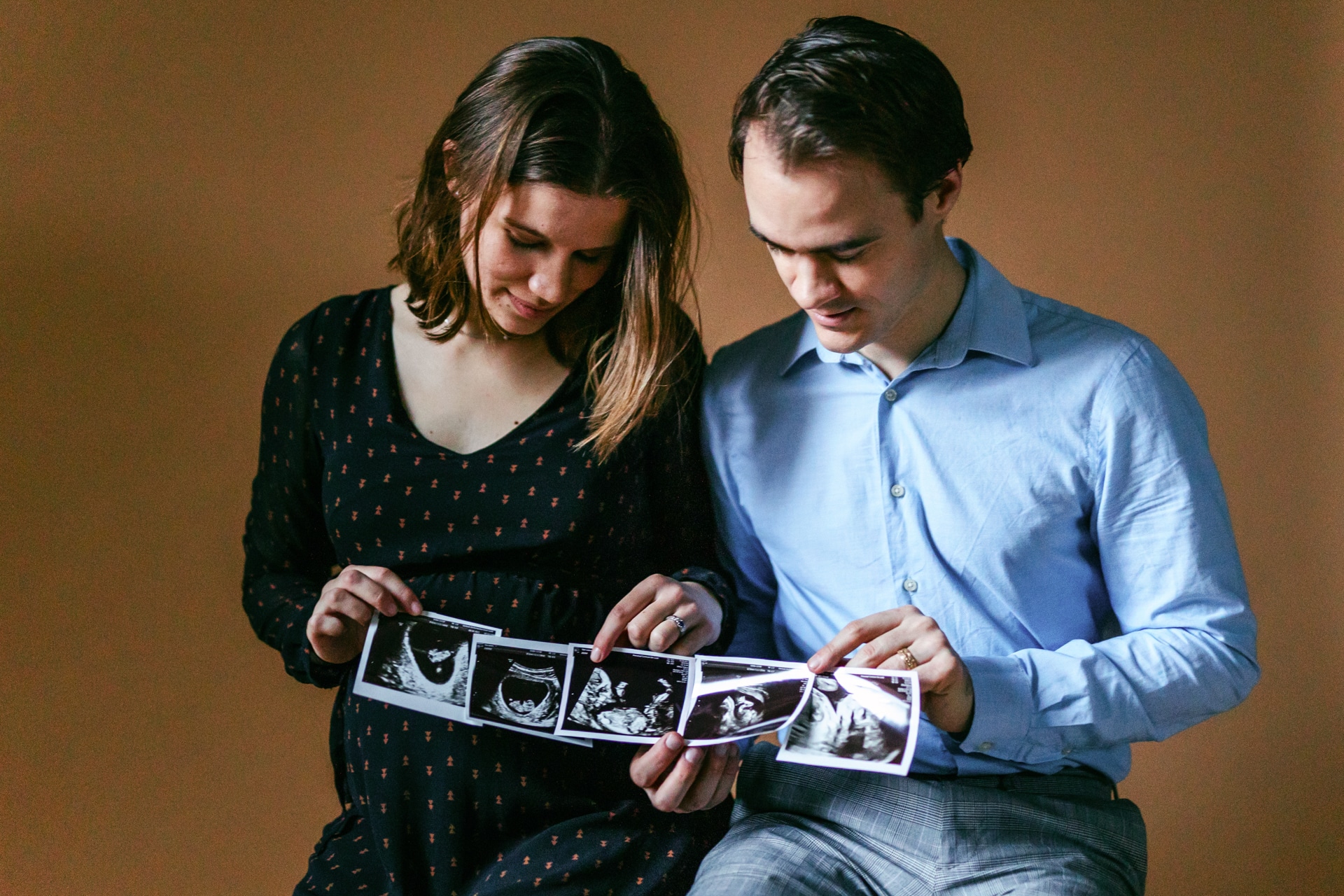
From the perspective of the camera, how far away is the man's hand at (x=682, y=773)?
3.99ft

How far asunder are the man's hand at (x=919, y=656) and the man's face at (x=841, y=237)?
0.31 m

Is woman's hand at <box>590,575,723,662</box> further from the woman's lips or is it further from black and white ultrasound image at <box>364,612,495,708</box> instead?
the woman's lips

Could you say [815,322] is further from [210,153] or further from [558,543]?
[210,153]

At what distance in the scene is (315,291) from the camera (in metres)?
2.04

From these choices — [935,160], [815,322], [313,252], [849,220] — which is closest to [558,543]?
[815,322]

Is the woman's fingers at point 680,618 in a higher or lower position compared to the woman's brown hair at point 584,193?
lower

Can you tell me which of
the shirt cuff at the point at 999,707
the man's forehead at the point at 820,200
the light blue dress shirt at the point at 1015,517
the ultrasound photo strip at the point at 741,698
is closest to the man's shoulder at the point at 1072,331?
the light blue dress shirt at the point at 1015,517

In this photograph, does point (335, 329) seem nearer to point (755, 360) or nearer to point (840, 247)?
point (755, 360)

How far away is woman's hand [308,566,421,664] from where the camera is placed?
126 centimetres

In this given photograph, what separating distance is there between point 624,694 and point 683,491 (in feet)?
1.04

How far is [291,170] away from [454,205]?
0.78 m

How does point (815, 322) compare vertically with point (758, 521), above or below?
above

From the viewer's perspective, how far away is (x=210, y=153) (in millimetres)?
1937

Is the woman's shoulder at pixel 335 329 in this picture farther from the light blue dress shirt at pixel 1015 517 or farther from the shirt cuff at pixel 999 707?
the shirt cuff at pixel 999 707
